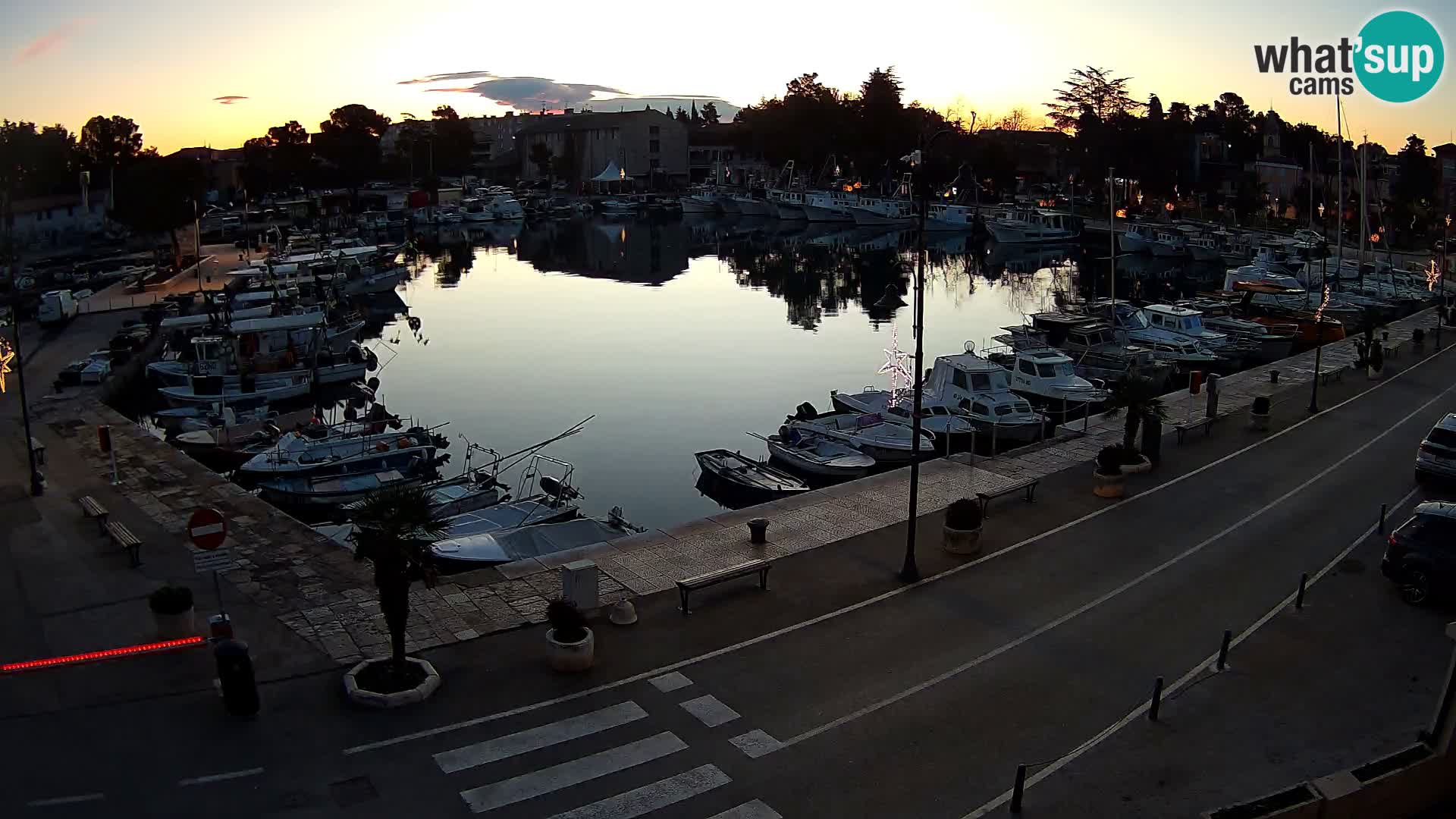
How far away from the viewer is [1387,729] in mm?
13750

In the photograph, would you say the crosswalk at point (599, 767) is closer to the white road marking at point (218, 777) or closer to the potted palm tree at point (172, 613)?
the white road marking at point (218, 777)

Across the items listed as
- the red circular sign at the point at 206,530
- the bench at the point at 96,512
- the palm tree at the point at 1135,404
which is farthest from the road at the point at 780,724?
the bench at the point at 96,512

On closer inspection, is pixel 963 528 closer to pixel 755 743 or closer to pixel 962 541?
pixel 962 541

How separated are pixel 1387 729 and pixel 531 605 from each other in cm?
1267

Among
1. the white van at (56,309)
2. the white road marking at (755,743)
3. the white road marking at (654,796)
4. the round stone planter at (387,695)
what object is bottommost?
the white road marking at (654,796)

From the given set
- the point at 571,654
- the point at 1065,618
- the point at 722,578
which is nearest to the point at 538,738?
the point at 571,654

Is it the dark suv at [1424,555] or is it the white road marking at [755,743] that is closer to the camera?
the white road marking at [755,743]

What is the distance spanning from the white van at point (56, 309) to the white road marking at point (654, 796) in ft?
166

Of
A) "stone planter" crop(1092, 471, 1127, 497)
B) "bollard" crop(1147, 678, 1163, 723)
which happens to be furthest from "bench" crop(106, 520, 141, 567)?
"stone planter" crop(1092, 471, 1127, 497)

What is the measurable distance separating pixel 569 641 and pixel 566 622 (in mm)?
288

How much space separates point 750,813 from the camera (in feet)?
39.4

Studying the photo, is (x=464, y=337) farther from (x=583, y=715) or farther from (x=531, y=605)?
(x=583, y=715)

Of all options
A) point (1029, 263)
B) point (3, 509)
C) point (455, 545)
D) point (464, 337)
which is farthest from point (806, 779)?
point (1029, 263)

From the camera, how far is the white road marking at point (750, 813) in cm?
1193
